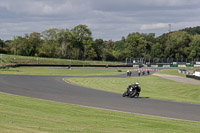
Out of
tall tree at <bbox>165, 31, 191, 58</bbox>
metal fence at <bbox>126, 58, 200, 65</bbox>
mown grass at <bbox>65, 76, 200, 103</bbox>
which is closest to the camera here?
mown grass at <bbox>65, 76, 200, 103</bbox>

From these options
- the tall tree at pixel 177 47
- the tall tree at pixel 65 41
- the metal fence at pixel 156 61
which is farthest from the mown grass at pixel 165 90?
the tall tree at pixel 177 47

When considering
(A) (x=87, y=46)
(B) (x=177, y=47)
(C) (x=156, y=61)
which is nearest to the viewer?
(C) (x=156, y=61)

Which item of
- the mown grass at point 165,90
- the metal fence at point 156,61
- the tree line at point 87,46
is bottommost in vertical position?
the mown grass at point 165,90

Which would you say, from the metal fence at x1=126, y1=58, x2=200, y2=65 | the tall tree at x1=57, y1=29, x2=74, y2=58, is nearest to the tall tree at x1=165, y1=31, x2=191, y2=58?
the metal fence at x1=126, y1=58, x2=200, y2=65

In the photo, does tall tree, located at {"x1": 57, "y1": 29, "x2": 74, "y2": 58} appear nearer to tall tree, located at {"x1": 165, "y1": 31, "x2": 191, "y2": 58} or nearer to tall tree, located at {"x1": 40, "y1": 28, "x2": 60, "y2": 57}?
tall tree, located at {"x1": 40, "y1": 28, "x2": 60, "y2": 57}

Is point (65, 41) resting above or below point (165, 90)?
above

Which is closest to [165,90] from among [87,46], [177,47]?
[87,46]

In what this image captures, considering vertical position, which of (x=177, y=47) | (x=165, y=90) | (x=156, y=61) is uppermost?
(x=177, y=47)

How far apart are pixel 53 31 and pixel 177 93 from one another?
4737 inches

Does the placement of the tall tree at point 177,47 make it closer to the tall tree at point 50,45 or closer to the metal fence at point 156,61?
the metal fence at point 156,61

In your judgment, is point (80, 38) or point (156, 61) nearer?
point (156, 61)

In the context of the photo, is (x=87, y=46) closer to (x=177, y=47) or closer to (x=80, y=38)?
(x=80, y=38)

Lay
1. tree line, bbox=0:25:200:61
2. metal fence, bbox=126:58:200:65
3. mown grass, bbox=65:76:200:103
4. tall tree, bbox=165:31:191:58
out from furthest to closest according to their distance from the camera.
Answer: tall tree, bbox=165:31:191:58 → tree line, bbox=0:25:200:61 → metal fence, bbox=126:58:200:65 → mown grass, bbox=65:76:200:103

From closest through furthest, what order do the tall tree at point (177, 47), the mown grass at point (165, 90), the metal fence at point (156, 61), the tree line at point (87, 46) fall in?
the mown grass at point (165, 90) → the metal fence at point (156, 61) → the tree line at point (87, 46) → the tall tree at point (177, 47)
